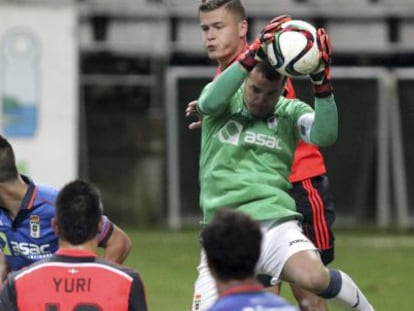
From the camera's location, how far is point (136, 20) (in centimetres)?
2289

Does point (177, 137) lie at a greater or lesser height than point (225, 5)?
lesser

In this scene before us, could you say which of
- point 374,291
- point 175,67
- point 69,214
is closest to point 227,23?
point 69,214

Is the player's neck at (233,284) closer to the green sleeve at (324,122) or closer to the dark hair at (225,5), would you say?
the green sleeve at (324,122)

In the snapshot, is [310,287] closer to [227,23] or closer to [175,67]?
[227,23]

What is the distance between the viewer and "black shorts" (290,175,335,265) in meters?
10.0

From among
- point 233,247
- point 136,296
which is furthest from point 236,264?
point 136,296

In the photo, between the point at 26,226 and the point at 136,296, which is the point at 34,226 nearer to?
the point at 26,226

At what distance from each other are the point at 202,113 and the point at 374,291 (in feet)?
18.2

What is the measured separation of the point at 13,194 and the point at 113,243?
2.09 feet

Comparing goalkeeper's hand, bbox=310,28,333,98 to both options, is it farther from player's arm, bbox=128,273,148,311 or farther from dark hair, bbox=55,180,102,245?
player's arm, bbox=128,273,148,311

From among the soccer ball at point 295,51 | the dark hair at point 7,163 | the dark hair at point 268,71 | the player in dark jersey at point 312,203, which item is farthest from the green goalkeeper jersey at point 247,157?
the dark hair at point 7,163

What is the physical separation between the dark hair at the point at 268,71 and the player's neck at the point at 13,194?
1.52 m

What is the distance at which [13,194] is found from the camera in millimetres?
8680

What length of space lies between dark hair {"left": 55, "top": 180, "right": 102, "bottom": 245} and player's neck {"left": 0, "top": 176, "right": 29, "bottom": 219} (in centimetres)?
167
